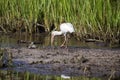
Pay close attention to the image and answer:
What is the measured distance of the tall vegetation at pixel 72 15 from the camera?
10227 mm

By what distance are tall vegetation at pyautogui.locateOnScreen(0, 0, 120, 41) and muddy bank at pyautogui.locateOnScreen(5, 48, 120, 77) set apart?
1194 mm

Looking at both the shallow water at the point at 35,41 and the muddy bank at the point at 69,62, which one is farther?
the shallow water at the point at 35,41

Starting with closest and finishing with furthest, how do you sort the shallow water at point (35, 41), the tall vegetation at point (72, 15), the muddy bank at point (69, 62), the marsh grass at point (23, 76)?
1. the marsh grass at point (23, 76)
2. the muddy bank at point (69, 62)
3. the shallow water at point (35, 41)
4. the tall vegetation at point (72, 15)

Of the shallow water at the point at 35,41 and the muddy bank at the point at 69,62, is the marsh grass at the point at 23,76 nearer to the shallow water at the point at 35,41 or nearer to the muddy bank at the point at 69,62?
the muddy bank at the point at 69,62

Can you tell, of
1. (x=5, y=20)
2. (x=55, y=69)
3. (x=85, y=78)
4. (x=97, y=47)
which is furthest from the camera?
(x=5, y=20)

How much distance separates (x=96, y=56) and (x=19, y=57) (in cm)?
148

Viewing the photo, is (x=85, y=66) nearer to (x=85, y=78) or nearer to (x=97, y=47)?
(x=85, y=78)

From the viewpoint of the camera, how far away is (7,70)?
7.61 meters

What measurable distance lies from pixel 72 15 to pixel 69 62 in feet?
9.00

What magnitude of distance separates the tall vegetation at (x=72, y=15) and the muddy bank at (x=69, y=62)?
119 centimetres

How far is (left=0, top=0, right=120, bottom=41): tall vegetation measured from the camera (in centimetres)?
1023

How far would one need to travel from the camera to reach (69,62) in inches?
314

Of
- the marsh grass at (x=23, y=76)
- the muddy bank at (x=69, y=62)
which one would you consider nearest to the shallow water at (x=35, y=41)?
the muddy bank at (x=69, y=62)

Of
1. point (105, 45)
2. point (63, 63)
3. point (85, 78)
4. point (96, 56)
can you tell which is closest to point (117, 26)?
point (105, 45)
